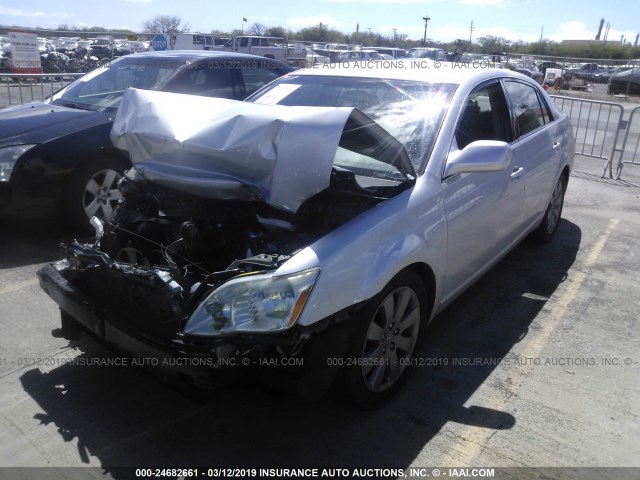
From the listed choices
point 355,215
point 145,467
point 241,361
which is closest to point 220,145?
point 355,215

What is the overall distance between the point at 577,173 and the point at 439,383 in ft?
23.1

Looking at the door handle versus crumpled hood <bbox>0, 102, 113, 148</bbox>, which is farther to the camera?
crumpled hood <bbox>0, 102, 113, 148</bbox>

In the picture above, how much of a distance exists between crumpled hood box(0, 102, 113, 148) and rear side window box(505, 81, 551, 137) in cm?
375

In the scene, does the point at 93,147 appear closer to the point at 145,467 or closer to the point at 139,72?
the point at 139,72

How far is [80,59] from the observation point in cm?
2864

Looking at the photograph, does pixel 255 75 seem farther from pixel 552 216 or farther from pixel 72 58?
pixel 72 58

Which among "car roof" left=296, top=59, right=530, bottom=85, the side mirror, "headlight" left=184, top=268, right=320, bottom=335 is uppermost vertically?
"car roof" left=296, top=59, right=530, bottom=85

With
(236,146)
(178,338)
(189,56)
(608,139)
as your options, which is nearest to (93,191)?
(189,56)

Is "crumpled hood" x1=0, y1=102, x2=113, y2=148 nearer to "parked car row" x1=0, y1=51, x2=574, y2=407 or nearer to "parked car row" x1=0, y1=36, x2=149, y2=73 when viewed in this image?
"parked car row" x1=0, y1=51, x2=574, y2=407

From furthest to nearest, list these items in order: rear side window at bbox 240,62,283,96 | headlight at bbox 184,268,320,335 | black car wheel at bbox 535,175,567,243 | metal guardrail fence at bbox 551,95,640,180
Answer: metal guardrail fence at bbox 551,95,640,180, rear side window at bbox 240,62,283,96, black car wheel at bbox 535,175,567,243, headlight at bbox 184,268,320,335

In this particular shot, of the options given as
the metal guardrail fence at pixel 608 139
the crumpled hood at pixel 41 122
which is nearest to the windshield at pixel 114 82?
the crumpled hood at pixel 41 122

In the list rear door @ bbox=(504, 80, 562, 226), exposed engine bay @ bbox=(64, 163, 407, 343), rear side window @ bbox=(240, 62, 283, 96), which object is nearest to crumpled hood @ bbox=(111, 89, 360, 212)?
exposed engine bay @ bbox=(64, 163, 407, 343)

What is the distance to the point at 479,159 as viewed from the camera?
3.26 meters

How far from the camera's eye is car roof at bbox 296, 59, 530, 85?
3.84 metres
